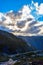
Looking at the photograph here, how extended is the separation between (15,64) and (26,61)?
269 cm

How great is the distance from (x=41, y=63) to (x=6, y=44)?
79127 millimetres

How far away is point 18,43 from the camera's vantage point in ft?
347

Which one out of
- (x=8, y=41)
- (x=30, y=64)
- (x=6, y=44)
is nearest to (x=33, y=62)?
(x=30, y=64)

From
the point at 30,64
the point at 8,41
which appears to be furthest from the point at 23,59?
the point at 8,41

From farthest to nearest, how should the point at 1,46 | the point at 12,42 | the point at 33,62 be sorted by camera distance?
the point at 12,42, the point at 1,46, the point at 33,62

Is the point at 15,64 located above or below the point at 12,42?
below

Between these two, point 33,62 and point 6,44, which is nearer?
point 33,62

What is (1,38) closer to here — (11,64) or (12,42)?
(12,42)

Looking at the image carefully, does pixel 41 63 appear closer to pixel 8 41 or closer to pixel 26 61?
pixel 26 61

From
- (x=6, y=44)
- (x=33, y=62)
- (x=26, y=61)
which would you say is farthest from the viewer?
(x=6, y=44)

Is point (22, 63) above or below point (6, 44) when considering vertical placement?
below

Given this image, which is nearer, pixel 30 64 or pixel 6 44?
pixel 30 64

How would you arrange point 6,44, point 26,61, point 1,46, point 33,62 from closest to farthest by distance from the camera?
1. point 26,61
2. point 33,62
3. point 1,46
4. point 6,44

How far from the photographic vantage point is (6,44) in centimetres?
10056
